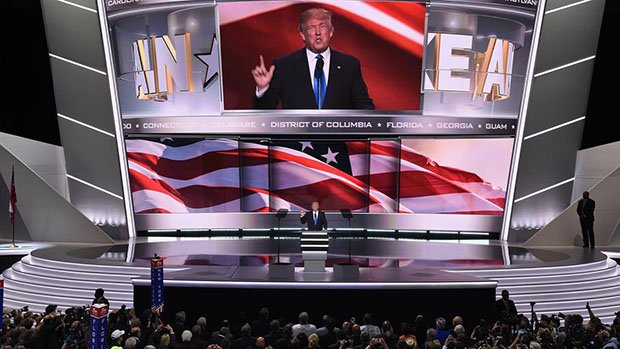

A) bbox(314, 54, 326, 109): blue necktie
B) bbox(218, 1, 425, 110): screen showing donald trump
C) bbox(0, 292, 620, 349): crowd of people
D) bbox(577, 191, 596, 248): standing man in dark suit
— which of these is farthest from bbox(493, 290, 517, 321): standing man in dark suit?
bbox(314, 54, 326, 109): blue necktie

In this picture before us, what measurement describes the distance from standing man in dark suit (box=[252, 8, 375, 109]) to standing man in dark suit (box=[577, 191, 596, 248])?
6009 millimetres

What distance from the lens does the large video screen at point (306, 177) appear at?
2312 cm

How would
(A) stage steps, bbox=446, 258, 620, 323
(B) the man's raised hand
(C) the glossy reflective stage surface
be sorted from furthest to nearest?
1. (B) the man's raised hand
2. (C) the glossy reflective stage surface
3. (A) stage steps, bbox=446, 258, 620, 323

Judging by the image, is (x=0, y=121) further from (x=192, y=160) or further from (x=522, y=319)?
(x=522, y=319)

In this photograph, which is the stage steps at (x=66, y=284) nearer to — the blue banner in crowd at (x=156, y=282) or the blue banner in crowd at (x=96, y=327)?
the blue banner in crowd at (x=156, y=282)

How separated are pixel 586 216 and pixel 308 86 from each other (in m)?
7.82

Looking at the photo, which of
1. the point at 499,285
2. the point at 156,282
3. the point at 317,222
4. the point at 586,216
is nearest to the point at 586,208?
the point at 586,216

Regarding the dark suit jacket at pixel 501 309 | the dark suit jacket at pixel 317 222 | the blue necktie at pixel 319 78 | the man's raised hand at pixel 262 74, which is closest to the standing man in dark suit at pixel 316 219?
the dark suit jacket at pixel 317 222

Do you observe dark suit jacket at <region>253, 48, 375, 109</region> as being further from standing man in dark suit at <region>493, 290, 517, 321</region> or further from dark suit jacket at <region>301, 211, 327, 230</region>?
standing man in dark suit at <region>493, 290, 517, 321</region>

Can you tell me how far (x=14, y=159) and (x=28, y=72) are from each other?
3.74m

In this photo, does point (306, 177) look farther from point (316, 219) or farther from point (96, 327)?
point (96, 327)

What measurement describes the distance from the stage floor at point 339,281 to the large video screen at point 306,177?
12.0ft

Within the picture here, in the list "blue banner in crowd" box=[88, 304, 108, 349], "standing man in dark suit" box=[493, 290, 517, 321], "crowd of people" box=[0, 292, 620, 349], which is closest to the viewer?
"blue banner in crowd" box=[88, 304, 108, 349]

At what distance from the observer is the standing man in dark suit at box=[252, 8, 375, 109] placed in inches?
858
